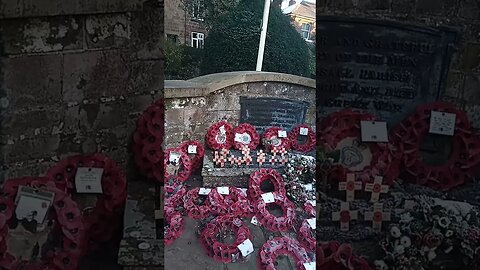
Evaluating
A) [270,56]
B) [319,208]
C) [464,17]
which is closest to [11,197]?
[319,208]

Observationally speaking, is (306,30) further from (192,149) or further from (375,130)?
(192,149)

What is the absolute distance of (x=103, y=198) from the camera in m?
1.52

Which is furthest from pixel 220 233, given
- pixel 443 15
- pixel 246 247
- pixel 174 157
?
pixel 443 15

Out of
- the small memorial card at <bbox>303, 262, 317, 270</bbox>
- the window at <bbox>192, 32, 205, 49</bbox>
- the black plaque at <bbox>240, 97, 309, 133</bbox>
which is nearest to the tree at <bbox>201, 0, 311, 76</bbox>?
the window at <bbox>192, 32, 205, 49</bbox>

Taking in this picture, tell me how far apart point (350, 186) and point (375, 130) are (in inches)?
7.3

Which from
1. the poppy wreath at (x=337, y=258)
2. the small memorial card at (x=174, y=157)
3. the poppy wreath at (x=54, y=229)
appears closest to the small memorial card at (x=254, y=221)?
the small memorial card at (x=174, y=157)

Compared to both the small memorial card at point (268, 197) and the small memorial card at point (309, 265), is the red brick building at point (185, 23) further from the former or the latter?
the small memorial card at point (309, 265)

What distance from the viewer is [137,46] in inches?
57.5

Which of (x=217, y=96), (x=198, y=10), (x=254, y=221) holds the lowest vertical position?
(x=254, y=221)

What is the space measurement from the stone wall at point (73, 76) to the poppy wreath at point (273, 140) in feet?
2.22

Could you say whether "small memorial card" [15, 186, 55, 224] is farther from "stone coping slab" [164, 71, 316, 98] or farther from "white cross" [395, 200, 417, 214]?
"white cross" [395, 200, 417, 214]

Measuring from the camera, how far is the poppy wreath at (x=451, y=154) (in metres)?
1.45

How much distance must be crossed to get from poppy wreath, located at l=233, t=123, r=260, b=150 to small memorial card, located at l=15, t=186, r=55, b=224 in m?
0.83

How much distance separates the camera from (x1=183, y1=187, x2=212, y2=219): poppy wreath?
1.98m
